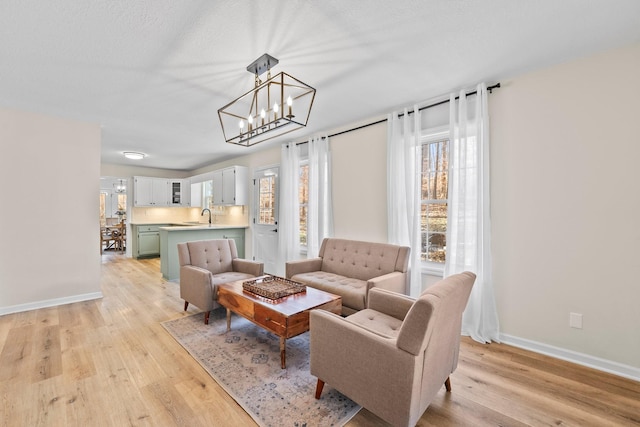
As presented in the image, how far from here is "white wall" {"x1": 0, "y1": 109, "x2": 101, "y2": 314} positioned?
345cm

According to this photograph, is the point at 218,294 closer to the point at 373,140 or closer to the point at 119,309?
the point at 119,309

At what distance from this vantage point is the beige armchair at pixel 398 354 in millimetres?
1395

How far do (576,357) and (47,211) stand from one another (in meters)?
6.18

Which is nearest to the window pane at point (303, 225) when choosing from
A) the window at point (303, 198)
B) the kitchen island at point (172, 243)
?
the window at point (303, 198)

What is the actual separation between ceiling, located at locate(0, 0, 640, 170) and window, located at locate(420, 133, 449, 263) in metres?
0.62

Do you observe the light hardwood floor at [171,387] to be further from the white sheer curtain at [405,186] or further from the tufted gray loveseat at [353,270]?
the white sheer curtain at [405,186]

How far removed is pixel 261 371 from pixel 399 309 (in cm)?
122

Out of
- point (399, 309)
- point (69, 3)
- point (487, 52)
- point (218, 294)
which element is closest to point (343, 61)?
point (487, 52)

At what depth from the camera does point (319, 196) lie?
14.5 ft

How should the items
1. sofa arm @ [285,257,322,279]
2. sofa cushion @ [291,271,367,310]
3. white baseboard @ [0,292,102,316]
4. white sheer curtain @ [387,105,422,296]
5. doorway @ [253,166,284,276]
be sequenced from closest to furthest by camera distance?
sofa cushion @ [291,271,367,310] < white sheer curtain @ [387,105,422,296] < white baseboard @ [0,292,102,316] < sofa arm @ [285,257,322,279] < doorway @ [253,166,284,276]

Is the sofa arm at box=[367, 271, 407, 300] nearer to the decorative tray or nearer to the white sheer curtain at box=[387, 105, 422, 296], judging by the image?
the white sheer curtain at box=[387, 105, 422, 296]

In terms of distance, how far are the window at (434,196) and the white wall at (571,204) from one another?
22.5 inches

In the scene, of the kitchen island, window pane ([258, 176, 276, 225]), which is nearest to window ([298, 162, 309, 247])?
window pane ([258, 176, 276, 225])

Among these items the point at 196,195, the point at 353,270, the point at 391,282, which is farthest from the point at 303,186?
the point at 196,195
